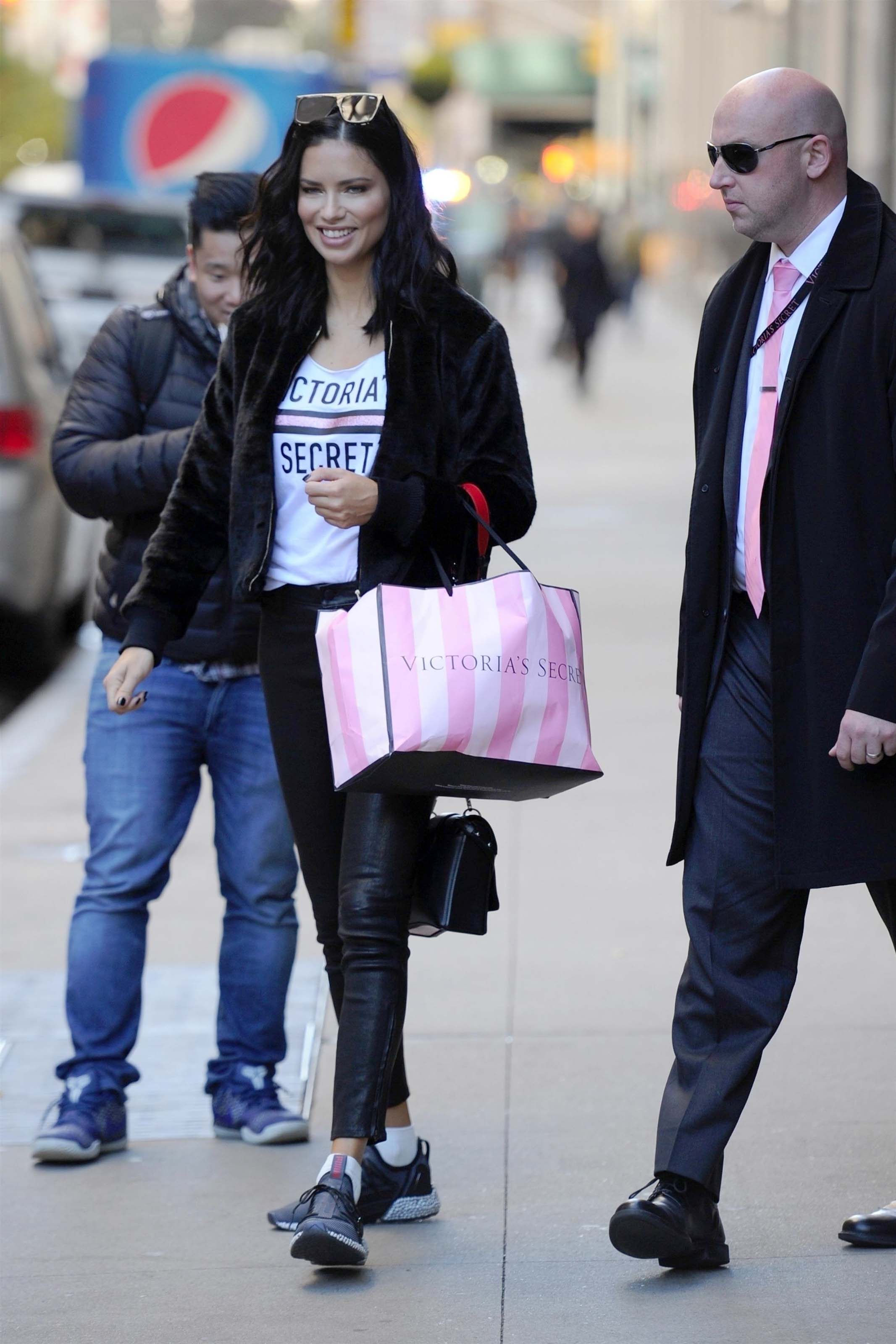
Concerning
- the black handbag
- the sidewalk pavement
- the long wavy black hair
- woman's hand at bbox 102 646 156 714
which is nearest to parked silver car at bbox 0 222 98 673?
the sidewalk pavement

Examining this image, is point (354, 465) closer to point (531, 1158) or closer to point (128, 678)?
point (128, 678)

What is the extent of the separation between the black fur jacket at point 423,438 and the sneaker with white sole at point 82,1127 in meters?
1.23

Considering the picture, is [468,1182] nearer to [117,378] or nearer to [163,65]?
[117,378]

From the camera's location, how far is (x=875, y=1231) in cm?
381

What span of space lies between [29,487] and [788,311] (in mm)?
5967

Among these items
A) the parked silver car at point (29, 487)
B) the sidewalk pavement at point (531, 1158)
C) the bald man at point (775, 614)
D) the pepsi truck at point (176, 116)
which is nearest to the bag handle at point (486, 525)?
the bald man at point (775, 614)

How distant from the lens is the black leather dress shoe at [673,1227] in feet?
11.8

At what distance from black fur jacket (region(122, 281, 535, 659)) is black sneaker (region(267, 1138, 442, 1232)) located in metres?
1.09

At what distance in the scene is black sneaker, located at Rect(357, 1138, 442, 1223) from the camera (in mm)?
4012

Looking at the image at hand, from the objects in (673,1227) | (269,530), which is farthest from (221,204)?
(673,1227)

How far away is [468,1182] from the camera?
14.0 ft

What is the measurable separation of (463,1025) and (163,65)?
716 inches

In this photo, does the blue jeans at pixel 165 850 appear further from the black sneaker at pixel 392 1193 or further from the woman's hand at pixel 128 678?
the black sneaker at pixel 392 1193

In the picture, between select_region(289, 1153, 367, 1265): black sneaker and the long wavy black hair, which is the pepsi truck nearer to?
the long wavy black hair
